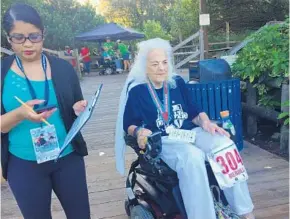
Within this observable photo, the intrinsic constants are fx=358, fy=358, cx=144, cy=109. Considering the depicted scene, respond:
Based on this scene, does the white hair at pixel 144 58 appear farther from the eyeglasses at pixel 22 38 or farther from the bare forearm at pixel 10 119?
the bare forearm at pixel 10 119

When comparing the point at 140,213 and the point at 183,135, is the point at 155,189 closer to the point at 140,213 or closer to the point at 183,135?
the point at 140,213

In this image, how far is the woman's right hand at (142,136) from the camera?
2.26m

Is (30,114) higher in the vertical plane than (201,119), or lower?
higher

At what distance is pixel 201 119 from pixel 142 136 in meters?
0.52

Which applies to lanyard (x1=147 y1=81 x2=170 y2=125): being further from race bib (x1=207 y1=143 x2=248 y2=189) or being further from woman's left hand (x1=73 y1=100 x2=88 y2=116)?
woman's left hand (x1=73 y1=100 x2=88 y2=116)

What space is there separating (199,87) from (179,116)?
144 centimetres

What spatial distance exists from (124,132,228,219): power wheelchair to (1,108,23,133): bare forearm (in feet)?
2.70

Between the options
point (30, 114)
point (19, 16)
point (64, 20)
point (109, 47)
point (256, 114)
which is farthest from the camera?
point (64, 20)

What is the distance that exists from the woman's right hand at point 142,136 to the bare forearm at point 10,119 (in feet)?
2.78

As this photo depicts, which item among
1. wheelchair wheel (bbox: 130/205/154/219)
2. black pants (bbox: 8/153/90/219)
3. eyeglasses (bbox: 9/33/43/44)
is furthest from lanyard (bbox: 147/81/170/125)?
eyeglasses (bbox: 9/33/43/44)

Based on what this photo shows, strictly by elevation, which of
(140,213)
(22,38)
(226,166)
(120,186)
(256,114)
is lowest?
(120,186)

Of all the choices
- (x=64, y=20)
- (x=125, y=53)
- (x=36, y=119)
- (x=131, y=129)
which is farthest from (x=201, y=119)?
(x=64, y=20)

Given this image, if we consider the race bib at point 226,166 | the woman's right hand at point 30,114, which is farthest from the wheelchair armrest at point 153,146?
the woman's right hand at point 30,114

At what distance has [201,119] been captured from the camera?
256cm
